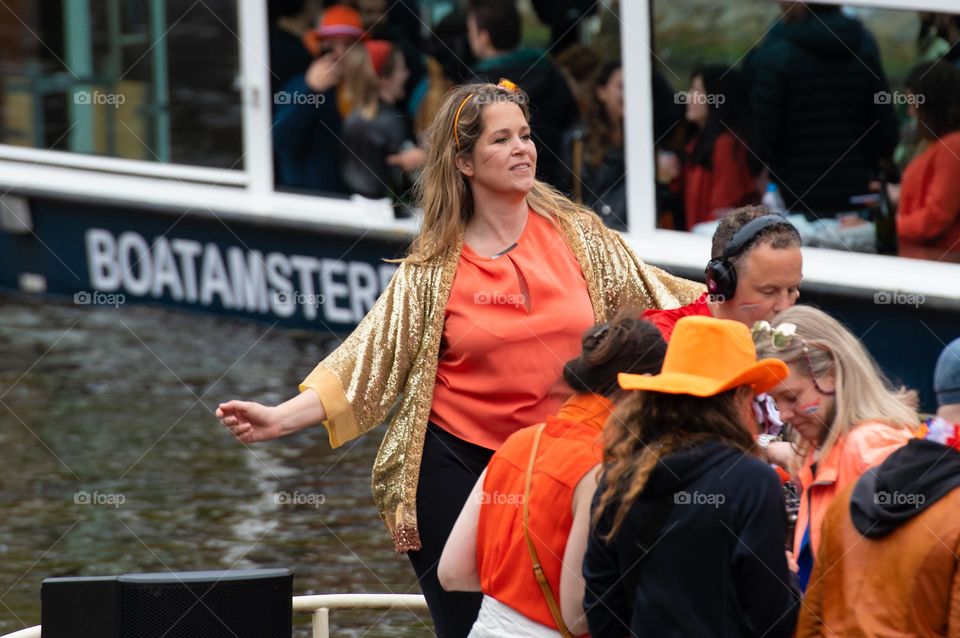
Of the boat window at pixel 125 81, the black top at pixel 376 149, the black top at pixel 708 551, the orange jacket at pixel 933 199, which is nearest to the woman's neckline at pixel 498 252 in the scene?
the black top at pixel 708 551

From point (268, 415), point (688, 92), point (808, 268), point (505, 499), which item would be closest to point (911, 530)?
point (505, 499)

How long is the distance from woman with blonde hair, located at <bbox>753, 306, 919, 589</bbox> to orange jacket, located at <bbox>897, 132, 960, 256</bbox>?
389 cm

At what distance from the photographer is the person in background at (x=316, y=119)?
9.69 meters

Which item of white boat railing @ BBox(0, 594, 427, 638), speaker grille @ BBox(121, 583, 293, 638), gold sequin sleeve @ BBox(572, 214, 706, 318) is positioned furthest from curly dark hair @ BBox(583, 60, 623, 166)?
speaker grille @ BBox(121, 583, 293, 638)

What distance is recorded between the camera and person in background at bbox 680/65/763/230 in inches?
319

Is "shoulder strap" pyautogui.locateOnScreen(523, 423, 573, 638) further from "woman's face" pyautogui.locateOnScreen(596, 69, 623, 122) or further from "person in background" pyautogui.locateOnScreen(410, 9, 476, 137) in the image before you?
"person in background" pyautogui.locateOnScreen(410, 9, 476, 137)

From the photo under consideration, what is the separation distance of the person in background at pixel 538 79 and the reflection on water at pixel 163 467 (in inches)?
62.8

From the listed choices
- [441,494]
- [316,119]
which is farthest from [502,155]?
[316,119]

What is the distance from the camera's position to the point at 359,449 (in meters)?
8.04

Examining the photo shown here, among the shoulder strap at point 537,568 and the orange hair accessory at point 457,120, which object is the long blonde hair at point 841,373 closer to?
the shoulder strap at point 537,568

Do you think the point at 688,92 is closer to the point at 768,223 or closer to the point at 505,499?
the point at 768,223

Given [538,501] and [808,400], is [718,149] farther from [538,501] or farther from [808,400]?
[538,501]

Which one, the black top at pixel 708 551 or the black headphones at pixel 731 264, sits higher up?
the black headphones at pixel 731 264

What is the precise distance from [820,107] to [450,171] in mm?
3868
